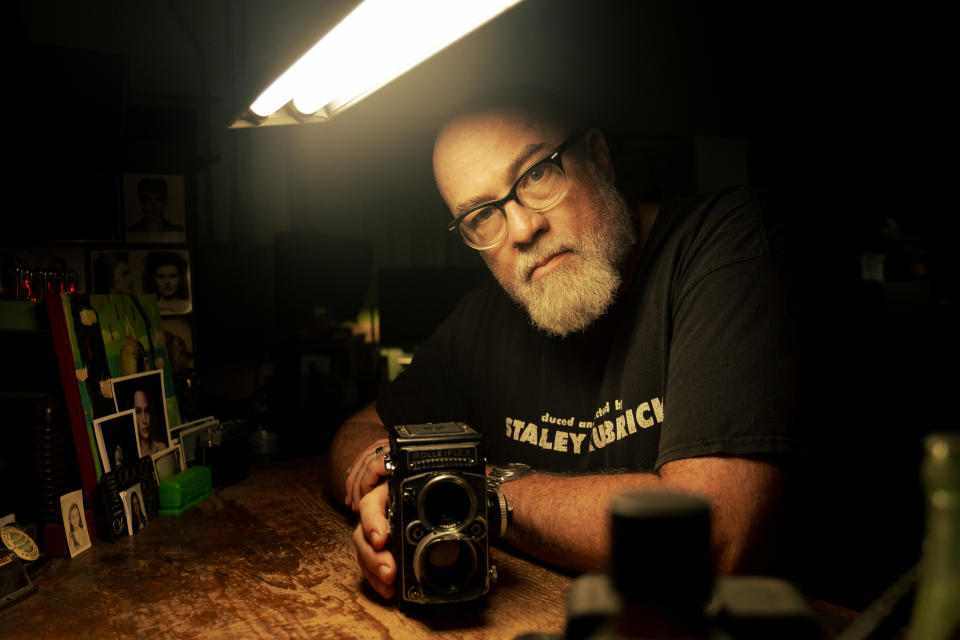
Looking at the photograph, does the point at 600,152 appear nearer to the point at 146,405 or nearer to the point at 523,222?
the point at 523,222

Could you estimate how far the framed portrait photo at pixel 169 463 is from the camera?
1.46 metres

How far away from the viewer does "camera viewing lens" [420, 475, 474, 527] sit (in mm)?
843

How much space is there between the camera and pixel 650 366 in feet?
4.00

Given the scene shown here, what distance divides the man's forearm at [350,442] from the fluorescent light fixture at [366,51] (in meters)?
0.77

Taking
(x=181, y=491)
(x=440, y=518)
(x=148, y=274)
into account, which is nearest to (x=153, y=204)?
(x=148, y=274)

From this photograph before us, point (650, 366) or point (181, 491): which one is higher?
point (650, 366)

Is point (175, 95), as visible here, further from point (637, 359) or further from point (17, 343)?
point (637, 359)

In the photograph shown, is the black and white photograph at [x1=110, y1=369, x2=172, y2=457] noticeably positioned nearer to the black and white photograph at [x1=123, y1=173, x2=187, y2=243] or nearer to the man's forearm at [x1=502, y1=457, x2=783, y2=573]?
the black and white photograph at [x1=123, y1=173, x2=187, y2=243]

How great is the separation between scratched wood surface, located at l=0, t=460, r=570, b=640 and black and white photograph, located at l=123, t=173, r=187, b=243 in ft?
3.76

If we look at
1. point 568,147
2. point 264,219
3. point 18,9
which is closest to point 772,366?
point 568,147

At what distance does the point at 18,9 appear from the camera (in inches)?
110

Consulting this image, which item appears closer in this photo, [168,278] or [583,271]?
[583,271]

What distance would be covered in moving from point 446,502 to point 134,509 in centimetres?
81

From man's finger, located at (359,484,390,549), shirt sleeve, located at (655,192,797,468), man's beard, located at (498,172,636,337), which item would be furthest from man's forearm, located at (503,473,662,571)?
man's beard, located at (498,172,636,337)
